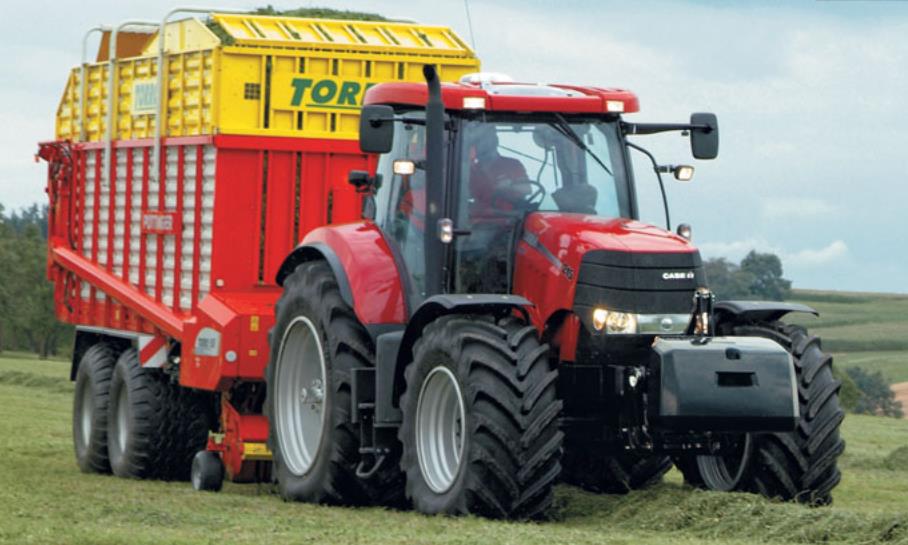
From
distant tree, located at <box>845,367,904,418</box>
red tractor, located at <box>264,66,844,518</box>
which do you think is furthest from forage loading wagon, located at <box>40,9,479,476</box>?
distant tree, located at <box>845,367,904,418</box>

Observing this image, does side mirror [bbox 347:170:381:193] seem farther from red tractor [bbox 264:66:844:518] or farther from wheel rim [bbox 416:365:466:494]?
wheel rim [bbox 416:365:466:494]

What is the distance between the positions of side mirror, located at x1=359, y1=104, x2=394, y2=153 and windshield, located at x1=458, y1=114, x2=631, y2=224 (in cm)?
47

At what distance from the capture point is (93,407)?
16.0 metres

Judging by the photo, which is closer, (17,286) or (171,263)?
(171,263)

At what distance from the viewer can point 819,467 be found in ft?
33.5

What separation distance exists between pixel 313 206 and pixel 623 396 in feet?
16.0

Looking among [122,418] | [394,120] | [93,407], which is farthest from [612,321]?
[93,407]

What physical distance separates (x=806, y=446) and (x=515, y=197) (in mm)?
2301

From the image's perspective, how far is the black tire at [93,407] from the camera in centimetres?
1580

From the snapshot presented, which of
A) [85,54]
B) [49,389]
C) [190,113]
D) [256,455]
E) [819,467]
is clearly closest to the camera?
[819,467]

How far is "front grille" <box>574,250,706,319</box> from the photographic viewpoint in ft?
32.4

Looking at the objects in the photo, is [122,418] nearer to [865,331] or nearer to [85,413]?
[85,413]

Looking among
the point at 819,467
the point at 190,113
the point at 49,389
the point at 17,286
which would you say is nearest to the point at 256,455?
the point at 190,113

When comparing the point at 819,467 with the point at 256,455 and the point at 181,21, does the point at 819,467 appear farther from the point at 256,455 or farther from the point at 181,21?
the point at 181,21
